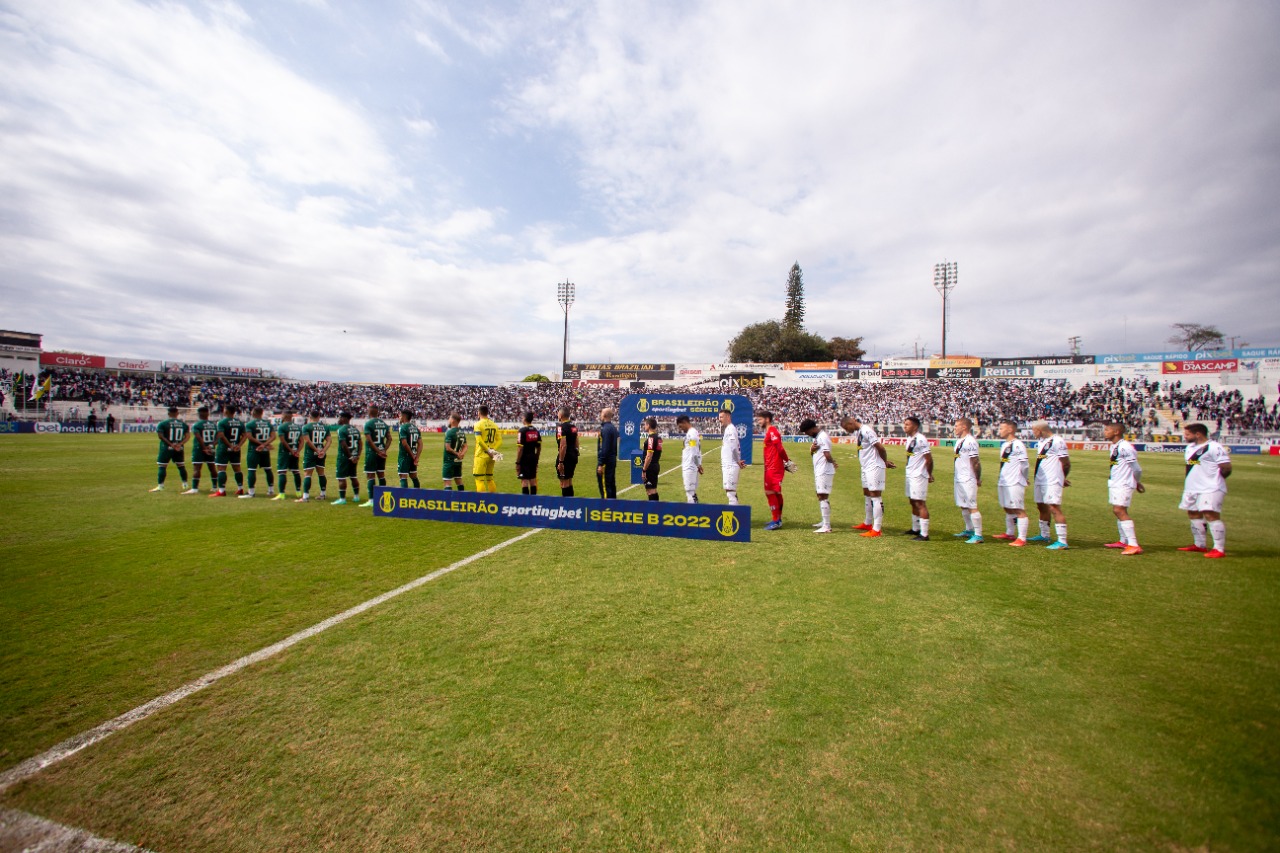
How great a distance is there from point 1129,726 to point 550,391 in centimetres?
6577

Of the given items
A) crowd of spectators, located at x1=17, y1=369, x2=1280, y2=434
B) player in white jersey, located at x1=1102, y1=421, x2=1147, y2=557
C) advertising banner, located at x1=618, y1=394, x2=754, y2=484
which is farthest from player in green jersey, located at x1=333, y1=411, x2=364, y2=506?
crowd of spectators, located at x1=17, y1=369, x2=1280, y2=434

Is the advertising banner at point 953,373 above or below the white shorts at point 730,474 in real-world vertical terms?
above

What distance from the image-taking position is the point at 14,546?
7344mm

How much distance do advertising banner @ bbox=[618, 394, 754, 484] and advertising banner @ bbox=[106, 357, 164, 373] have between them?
6529 centimetres

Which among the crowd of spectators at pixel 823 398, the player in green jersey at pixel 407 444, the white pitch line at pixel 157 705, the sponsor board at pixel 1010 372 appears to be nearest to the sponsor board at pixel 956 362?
the sponsor board at pixel 1010 372

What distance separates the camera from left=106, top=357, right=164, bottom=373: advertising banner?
5342 cm

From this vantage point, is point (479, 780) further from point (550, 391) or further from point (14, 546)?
point (550, 391)

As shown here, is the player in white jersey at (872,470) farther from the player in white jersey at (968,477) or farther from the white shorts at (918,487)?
the player in white jersey at (968,477)

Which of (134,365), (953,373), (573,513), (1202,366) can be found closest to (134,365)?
(134,365)

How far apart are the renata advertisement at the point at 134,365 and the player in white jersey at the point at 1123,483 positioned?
7709cm

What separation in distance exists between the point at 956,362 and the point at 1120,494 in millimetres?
56467

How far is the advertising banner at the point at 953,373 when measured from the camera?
181 ft

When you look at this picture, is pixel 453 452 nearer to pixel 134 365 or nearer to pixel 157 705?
pixel 157 705

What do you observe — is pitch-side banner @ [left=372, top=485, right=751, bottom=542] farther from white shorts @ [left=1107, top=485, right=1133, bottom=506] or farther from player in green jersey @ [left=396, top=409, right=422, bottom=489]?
white shorts @ [left=1107, top=485, right=1133, bottom=506]
